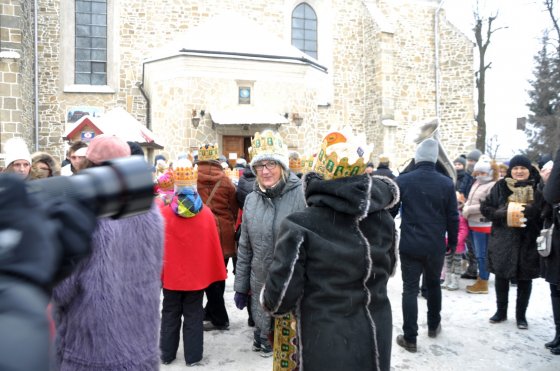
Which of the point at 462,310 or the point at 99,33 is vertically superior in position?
the point at 99,33

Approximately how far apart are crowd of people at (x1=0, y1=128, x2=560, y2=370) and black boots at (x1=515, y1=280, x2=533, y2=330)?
1cm

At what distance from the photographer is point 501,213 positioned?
17.0 feet

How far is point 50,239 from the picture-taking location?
0.78 meters

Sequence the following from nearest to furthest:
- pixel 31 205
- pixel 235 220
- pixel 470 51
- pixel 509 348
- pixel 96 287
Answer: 1. pixel 31 205
2. pixel 96 287
3. pixel 509 348
4. pixel 235 220
5. pixel 470 51

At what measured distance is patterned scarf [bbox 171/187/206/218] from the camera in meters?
4.11

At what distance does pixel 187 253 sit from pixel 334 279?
208 centimetres

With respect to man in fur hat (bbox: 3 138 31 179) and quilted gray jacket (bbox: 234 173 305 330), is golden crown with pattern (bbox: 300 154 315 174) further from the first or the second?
man in fur hat (bbox: 3 138 31 179)

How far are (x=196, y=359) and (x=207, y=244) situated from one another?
110cm

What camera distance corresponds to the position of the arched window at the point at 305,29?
1934cm

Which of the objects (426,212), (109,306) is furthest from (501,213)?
(109,306)

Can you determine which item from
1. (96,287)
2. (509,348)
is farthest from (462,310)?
(96,287)

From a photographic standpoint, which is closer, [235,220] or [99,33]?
[235,220]

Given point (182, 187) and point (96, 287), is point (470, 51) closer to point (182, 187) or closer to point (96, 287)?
point (182, 187)

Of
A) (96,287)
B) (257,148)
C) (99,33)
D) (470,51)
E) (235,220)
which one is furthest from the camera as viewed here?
(470,51)
